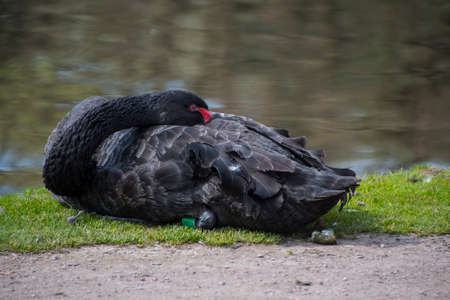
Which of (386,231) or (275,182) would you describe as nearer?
(275,182)

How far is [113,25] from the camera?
53.7 ft

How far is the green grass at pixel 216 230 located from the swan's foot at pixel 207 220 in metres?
0.07

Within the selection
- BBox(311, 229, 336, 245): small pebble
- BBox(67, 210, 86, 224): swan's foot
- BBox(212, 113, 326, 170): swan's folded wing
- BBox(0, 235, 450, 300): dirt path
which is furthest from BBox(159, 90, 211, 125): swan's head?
BBox(311, 229, 336, 245): small pebble

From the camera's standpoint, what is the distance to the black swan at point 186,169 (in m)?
5.00

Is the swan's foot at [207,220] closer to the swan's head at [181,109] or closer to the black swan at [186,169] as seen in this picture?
the black swan at [186,169]

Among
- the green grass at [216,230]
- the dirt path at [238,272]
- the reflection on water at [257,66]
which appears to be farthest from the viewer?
the reflection on water at [257,66]

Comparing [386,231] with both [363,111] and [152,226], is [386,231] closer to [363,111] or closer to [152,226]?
[152,226]

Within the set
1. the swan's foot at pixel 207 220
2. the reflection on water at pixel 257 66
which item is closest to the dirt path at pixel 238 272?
the swan's foot at pixel 207 220

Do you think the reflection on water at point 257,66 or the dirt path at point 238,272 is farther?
the reflection on water at point 257,66

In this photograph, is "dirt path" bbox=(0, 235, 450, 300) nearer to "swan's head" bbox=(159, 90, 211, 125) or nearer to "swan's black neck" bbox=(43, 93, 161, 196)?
"swan's black neck" bbox=(43, 93, 161, 196)

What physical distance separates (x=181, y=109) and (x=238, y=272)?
1.96 metres

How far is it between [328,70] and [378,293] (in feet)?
31.3

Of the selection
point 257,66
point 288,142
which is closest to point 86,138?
point 288,142

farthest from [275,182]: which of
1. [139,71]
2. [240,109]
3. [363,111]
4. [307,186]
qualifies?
[139,71]
